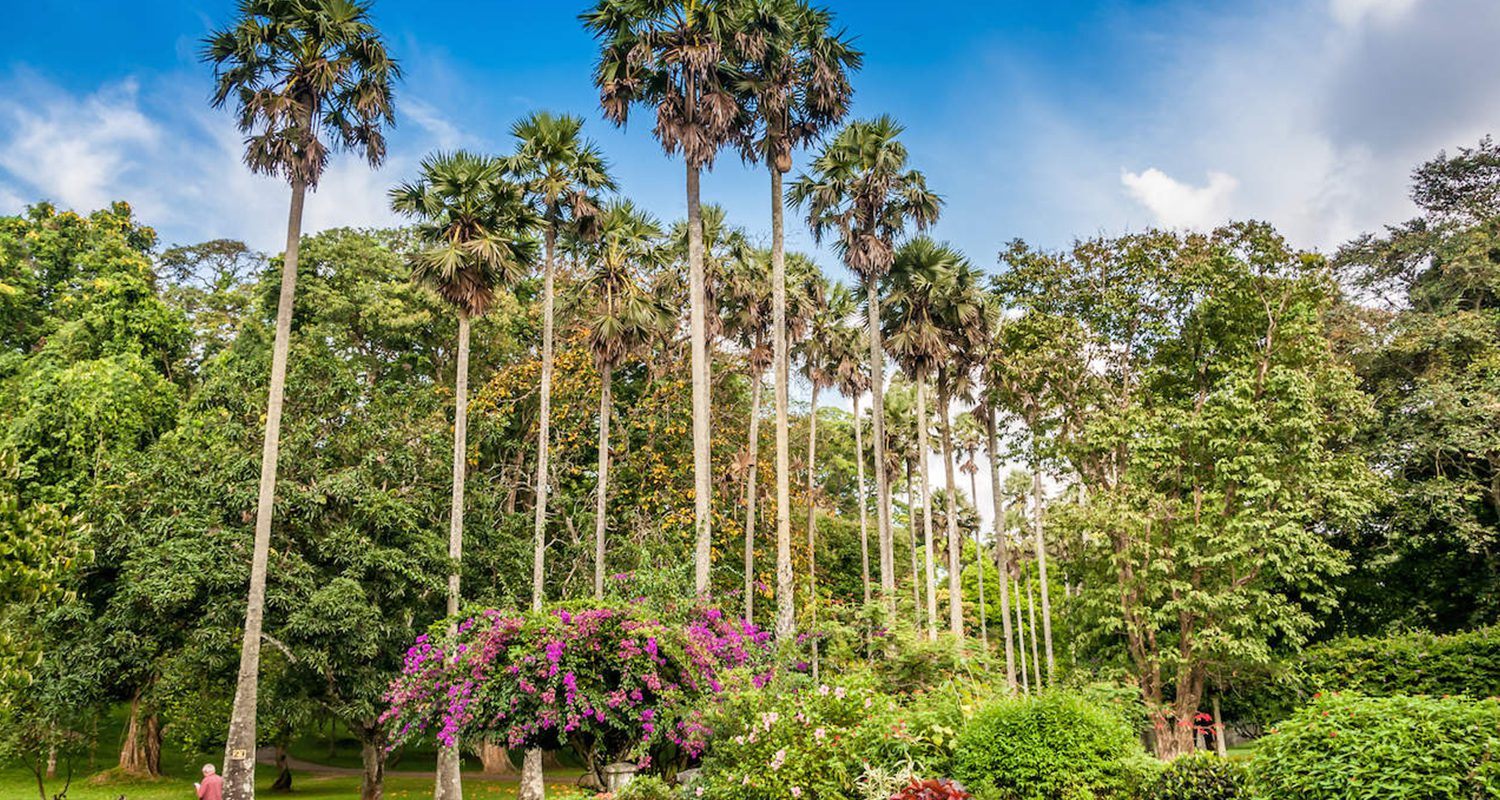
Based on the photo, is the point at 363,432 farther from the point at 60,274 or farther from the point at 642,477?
the point at 60,274

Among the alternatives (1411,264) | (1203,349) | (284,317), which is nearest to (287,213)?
(284,317)

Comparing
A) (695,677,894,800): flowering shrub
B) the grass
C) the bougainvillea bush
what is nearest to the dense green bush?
(695,677,894,800): flowering shrub

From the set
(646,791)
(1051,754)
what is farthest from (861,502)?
(1051,754)

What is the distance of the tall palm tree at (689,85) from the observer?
62.3 ft

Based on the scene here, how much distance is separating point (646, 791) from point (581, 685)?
6.10 ft

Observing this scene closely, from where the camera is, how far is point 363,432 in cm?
2034

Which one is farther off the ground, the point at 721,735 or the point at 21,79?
the point at 21,79

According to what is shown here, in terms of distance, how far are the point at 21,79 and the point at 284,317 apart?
422 inches

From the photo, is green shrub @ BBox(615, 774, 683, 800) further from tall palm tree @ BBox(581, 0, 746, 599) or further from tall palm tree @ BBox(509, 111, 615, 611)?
tall palm tree @ BBox(509, 111, 615, 611)

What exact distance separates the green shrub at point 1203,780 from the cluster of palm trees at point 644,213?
8945 millimetres

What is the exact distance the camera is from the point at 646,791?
9961mm

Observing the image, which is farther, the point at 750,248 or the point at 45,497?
the point at 750,248

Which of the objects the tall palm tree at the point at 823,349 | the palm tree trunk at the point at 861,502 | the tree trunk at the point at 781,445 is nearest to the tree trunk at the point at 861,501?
the palm tree trunk at the point at 861,502

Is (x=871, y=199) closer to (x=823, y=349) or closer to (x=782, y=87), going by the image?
(x=782, y=87)
